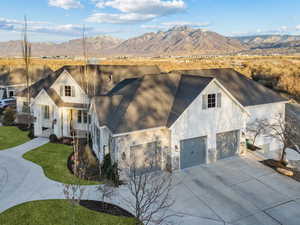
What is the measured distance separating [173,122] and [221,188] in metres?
5.01

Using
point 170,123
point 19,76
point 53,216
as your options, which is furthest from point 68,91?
point 19,76

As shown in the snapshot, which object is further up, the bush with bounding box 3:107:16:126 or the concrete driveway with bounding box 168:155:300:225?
the bush with bounding box 3:107:16:126

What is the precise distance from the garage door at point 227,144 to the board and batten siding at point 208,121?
47 cm

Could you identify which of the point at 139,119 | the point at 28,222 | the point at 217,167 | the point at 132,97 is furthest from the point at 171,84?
the point at 28,222

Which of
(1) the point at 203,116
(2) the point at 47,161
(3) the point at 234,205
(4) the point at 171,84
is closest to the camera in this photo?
(3) the point at 234,205

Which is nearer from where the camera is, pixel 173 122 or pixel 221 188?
pixel 221 188

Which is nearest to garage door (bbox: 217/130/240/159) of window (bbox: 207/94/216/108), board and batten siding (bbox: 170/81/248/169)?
board and batten siding (bbox: 170/81/248/169)

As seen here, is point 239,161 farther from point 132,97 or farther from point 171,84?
point 132,97

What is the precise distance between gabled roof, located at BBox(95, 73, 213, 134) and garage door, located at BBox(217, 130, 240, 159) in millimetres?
4097

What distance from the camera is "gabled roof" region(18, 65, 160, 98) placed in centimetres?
2481

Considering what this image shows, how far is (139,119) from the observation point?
16.3m

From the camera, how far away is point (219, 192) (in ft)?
46.5

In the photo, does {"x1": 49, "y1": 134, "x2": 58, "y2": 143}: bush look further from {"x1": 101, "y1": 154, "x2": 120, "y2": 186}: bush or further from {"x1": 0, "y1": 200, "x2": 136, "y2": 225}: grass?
{"x1": 0, "y1": 200, "x2": 136, "y2": 225}: grass

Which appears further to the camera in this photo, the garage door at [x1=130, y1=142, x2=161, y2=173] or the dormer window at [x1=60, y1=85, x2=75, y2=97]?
the dormer window at [x1=60, y1=85, x2=75, y2=97]
